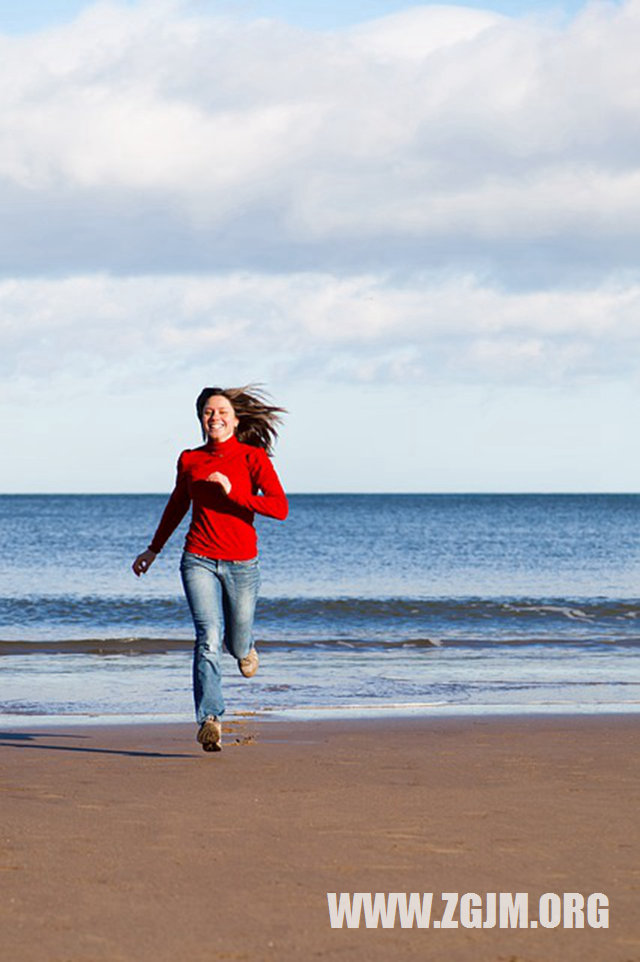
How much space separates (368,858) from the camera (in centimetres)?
470

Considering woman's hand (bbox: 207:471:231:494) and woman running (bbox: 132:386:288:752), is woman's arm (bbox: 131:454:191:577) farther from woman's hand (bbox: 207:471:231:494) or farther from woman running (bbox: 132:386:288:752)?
woman's hand (bbox: 207:471:231:494)

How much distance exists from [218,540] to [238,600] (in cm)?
37

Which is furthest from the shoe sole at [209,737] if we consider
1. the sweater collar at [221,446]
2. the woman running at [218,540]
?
the sweater collar at [221,446]

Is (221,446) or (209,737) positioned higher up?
(221,446)

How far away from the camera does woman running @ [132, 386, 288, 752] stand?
7.16 metres

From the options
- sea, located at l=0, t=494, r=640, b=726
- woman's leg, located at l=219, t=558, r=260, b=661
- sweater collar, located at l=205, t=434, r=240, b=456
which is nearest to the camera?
woman's leg, located at l=219, t=558, r=260, b=661

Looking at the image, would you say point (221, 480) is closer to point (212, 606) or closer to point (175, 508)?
point (175, 508)

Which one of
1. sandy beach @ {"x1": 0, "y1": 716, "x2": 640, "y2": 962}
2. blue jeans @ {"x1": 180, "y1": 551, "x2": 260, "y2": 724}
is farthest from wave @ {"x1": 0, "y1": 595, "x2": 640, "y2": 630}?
blue jeans @ {"x1": 180, "y1": 551, "x2": 260, "y2": 724}

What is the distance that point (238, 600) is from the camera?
7273mm

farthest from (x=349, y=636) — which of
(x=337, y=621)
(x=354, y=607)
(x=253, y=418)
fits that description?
(x=253, y=418)

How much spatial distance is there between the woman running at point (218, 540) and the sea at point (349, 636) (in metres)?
2.10

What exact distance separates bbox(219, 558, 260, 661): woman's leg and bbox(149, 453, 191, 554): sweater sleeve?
42 centimetres

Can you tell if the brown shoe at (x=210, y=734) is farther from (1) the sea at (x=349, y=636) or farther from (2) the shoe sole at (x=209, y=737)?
(1) the sea at (x=349, y=636)

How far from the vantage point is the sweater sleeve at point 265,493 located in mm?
7105
